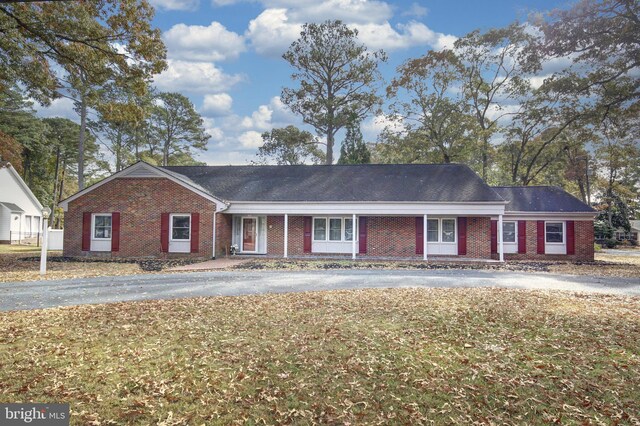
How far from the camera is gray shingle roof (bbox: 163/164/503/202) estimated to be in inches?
750

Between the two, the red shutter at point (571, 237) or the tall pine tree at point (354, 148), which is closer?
the red shutter at point (571, 237)

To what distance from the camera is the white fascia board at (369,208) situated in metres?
17.9

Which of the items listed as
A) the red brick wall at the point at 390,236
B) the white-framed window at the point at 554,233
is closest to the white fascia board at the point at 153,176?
the red brick wall at the point at 390,236

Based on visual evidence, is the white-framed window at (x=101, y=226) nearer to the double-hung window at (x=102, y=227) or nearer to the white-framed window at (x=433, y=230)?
the double-hung window at (x=102, y=227)

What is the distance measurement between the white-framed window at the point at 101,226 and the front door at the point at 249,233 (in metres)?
6.53

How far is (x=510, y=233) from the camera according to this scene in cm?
2094

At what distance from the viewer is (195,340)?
5.44 metres

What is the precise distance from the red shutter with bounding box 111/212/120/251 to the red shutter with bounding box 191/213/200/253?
3800 mm

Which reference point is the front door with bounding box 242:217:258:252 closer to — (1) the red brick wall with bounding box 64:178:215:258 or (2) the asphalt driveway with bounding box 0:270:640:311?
(1) the red brick wall with bounding box 64:178:215:258

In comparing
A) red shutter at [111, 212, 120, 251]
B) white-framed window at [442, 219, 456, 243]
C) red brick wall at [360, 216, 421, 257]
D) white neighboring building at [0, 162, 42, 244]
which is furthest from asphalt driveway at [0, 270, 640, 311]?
white neighboring building at [0, 162, 42, 244]

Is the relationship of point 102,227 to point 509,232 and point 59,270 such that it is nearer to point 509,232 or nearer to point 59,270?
point 59,270

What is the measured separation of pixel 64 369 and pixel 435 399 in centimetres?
417

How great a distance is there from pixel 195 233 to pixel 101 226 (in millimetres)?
5000
